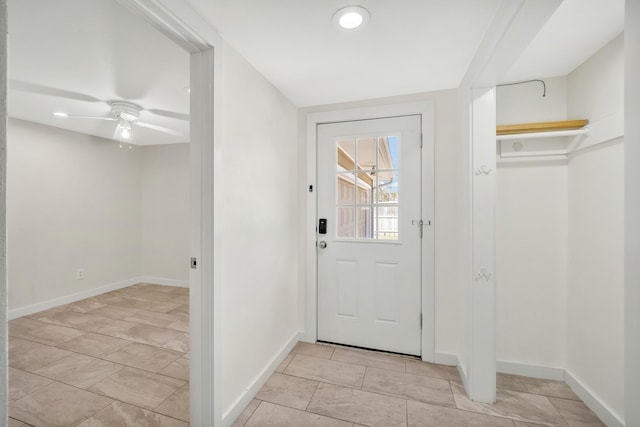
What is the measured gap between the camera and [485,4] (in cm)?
133

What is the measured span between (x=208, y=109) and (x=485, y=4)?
1.44 metres

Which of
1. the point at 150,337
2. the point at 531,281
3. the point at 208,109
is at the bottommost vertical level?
the point at 150,337

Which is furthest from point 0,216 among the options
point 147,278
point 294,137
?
point 147,278

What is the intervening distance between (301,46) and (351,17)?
0.38 m

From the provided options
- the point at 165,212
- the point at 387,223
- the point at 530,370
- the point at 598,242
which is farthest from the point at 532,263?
the point at 165,212

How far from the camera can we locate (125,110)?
2826 millimetres

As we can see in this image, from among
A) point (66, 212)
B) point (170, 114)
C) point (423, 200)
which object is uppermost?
point (170, 114)

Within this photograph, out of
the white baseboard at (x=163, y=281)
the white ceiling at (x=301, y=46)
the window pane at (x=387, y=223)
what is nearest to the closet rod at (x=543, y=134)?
the white ceiling at (x=301, y=46)

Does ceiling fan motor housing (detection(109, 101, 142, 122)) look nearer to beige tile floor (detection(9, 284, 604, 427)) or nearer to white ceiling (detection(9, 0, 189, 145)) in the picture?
white ceiling (detection(9, 0, 189, 145))

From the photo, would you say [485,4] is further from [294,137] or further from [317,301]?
[317,301]

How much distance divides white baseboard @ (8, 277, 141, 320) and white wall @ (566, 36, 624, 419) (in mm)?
5325

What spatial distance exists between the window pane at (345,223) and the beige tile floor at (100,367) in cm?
166

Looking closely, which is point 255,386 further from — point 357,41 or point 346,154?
point 357,41

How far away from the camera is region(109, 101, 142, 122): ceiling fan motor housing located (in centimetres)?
276
